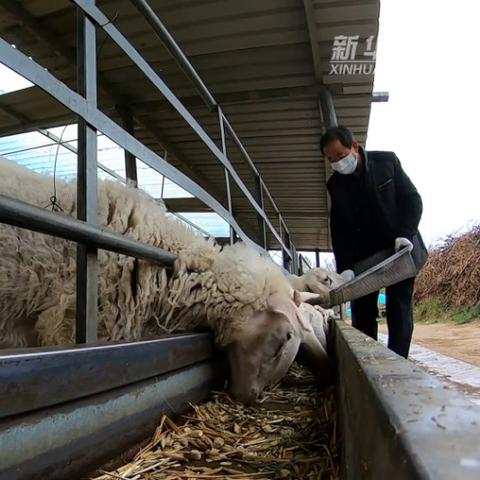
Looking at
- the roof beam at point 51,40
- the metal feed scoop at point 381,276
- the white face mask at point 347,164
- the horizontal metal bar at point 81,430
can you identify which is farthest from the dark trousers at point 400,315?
the roof beam at point 51,40

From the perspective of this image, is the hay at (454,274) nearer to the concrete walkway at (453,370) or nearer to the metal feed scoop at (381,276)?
the concrete walkway at (453,370)

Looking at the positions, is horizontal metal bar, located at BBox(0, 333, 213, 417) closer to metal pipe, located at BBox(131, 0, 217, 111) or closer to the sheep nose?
the sheep nose

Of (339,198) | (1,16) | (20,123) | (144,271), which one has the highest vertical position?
(1,16)

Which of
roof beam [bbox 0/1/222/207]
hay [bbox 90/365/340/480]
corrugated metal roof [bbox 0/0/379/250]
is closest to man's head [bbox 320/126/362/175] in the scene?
corrugated metal roof [bbox 0/0/379/250]

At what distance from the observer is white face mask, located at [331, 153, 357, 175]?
127 inches

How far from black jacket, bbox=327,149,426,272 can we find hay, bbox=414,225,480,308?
878 cm

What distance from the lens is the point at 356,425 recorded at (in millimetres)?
863

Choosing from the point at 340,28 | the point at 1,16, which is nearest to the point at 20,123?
the point at 1,16

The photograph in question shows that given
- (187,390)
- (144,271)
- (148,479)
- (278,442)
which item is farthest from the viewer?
(144,271)

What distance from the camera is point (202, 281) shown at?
2.27 metres

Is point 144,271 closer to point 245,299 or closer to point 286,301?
point 245,299

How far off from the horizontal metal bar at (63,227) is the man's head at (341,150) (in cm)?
173

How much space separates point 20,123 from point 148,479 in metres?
5.43

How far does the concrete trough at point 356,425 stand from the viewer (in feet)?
1.43
